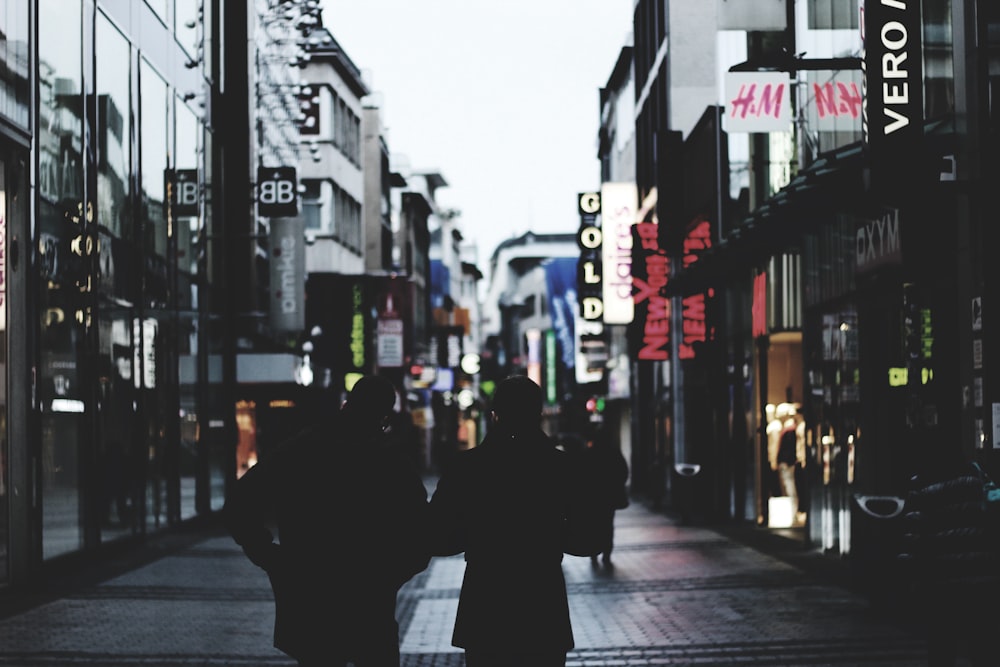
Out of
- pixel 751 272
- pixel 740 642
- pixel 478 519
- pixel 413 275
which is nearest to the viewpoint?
pixel 478 519

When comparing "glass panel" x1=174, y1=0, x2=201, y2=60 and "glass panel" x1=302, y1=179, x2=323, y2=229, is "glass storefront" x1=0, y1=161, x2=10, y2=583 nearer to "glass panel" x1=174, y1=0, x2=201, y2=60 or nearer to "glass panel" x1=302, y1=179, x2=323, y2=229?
"glass panel" x1=174, y1=0, x2=201, y2=60

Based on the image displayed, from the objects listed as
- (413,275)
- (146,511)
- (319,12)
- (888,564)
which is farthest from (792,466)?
(413,275)

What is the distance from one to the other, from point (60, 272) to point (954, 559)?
13.0 metres

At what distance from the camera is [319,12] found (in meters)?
42.6

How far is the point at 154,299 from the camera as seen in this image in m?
26.3

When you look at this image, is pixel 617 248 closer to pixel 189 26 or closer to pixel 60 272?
pixel 189 26

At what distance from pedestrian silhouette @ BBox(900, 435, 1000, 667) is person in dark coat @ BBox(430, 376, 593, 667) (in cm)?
348

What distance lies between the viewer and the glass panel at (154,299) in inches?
1001

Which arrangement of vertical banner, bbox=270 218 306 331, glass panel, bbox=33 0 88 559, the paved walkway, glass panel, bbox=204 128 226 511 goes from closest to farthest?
the paved walkway
glass panel, bbox=33 0 88 559
glass panel, bbox=204 128 226 511
vertical banner, bbox=270 218 306 331

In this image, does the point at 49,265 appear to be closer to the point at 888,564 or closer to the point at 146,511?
the point at 146,511

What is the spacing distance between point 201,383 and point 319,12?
14.6 meters

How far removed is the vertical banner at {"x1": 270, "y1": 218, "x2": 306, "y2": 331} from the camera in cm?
4097

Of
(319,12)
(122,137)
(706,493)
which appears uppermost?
(319,12)

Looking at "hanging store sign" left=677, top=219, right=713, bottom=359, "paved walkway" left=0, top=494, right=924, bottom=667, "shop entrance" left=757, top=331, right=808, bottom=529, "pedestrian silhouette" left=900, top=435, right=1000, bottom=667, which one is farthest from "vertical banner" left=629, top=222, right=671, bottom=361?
"pedestrian silhouette" left=900, top=435, right=1000, bottom=667
